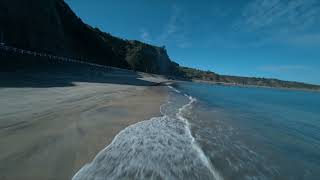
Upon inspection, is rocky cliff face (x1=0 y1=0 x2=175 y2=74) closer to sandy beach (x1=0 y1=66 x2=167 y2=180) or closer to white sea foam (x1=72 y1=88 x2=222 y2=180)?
sandy beach (x1=0 y1=66 x2=167 y2=180)

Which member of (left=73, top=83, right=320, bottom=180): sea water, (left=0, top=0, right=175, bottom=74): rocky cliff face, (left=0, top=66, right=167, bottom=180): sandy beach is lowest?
(left=73, top=83, right=320, bottom=180): sea water

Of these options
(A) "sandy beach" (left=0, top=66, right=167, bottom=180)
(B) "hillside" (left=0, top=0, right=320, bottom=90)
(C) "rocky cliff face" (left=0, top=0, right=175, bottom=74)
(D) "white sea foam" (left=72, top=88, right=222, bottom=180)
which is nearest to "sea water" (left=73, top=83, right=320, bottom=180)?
(D) "white sea foam" (left=72, top=88, right=222, bottom=180)

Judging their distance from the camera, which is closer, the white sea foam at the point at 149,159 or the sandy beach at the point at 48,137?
the sandy beach at the point at 48,137

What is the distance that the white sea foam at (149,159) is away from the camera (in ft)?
16.8

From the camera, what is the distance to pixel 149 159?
610cm

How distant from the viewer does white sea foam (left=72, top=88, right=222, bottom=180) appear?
16.8 ft

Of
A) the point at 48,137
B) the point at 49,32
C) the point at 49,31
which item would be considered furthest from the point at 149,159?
the point at 49,31

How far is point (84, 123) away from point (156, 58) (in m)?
109

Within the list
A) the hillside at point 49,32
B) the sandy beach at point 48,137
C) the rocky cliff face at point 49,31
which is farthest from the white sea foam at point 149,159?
the rocky cliff face at point 49,31

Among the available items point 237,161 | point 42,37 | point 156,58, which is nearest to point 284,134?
point 237,161

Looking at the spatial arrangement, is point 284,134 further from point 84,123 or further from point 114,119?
point 84,123

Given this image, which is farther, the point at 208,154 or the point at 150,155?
the point at 208,154

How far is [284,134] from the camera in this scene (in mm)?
11484

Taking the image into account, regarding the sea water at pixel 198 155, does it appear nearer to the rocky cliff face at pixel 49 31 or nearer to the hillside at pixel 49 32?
the hillside at pixel 49 32
